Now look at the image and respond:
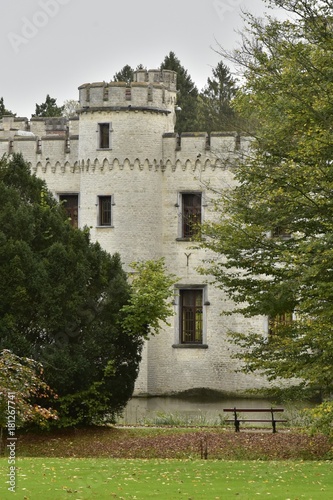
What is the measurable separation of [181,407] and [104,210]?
7162 mm

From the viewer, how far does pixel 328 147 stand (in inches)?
891

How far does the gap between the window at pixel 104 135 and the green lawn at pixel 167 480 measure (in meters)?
19.2

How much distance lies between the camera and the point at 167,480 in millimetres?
17797

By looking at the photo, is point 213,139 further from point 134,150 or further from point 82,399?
point 82,399

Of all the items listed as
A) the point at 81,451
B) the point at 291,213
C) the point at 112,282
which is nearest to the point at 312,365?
the point at 291,213

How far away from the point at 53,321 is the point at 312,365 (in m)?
6.87

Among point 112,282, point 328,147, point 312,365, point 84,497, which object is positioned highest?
point 328,147

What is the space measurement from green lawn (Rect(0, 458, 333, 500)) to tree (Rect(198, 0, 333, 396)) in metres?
3.27

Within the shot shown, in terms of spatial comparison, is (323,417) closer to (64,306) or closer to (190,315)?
(64,306)

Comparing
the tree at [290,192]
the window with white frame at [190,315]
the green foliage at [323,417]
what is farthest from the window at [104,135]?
the green foliage at [323,417]

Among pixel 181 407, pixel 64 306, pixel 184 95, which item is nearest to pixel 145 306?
pixel 64 306

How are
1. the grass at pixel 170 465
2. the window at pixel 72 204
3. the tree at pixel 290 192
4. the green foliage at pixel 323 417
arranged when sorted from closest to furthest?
the grass at pixel 170 465, the green foliage at pixel 323 417, the tree at pixel 290 192, the window at pixel 72 204

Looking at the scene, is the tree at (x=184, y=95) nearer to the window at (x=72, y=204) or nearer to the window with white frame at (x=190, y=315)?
the window at (x=72, y=204)

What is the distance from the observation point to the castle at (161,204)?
38.8 metres
